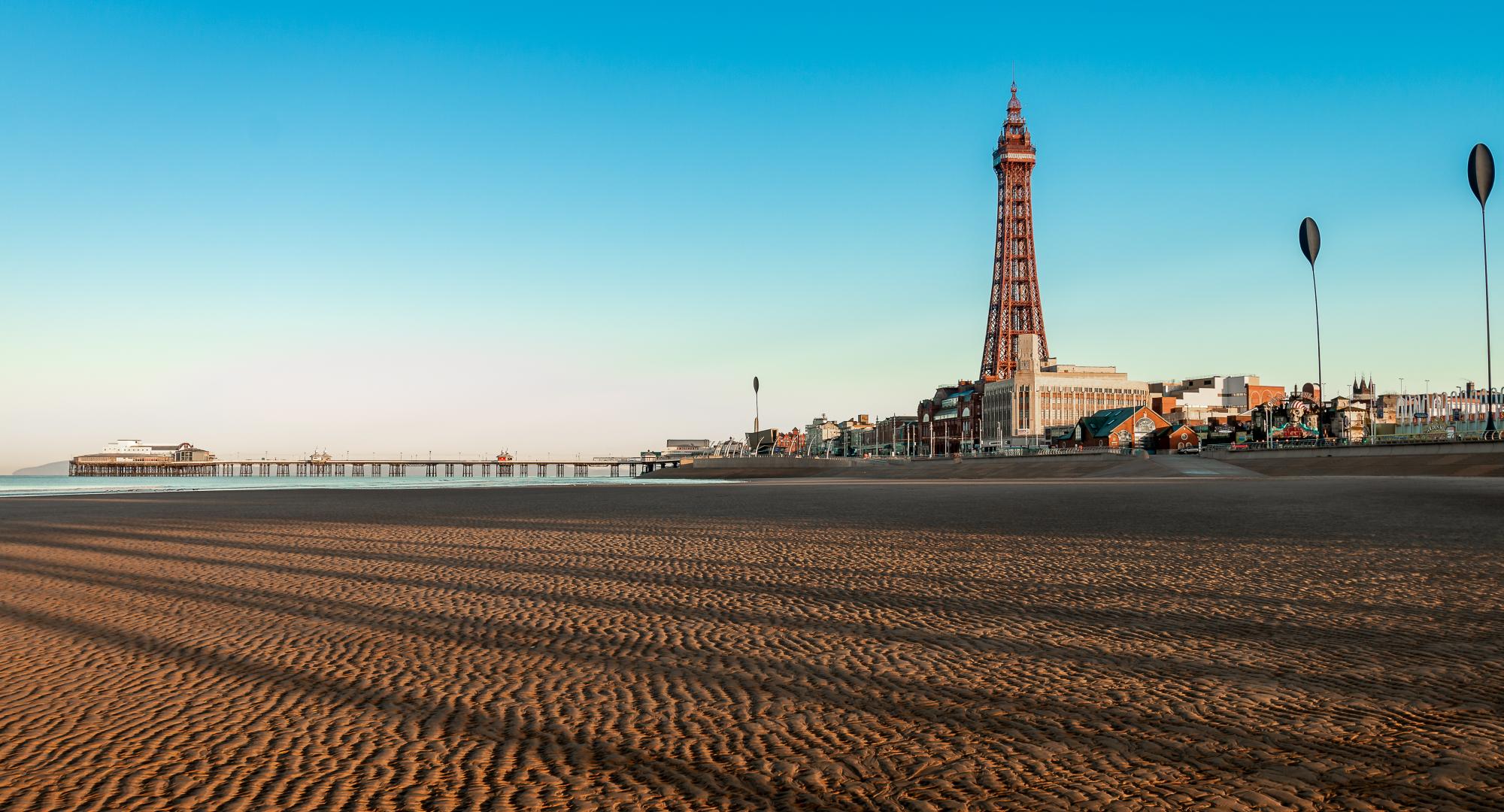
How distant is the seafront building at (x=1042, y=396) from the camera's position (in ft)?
461

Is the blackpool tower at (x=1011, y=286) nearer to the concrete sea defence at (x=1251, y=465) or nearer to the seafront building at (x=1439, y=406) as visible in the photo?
the seafront building at (x=1439, y=406)

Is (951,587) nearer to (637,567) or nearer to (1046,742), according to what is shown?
(637,567)

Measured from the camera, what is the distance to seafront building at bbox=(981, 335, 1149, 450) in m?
140

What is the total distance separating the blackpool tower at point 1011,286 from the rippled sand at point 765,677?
138m

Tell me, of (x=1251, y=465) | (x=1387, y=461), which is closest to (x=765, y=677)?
(x=1387, y=461)

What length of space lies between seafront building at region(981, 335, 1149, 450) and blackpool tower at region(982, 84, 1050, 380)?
2961 mm

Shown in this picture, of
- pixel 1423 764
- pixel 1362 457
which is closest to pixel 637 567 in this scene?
pixel 1423 764

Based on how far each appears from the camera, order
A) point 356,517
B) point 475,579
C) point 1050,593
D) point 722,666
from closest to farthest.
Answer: point 722,666 < point 1050,593 < point 475,579 < point 356,517

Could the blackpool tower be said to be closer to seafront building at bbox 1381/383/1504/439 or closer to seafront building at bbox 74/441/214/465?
seafront building at bbox 1381/383/1504/439

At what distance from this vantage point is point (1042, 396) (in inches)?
5586

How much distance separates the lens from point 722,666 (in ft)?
21.0

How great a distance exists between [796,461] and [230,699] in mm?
96550

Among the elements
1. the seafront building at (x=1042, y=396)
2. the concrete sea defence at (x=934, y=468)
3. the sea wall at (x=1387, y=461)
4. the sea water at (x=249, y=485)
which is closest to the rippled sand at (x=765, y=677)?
the sea wall at (x=1387, y=461)

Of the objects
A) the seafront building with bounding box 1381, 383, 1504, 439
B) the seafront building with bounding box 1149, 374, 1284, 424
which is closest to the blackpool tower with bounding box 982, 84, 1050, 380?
the seafront building with bounding box 1149, 374, 1284, 424
